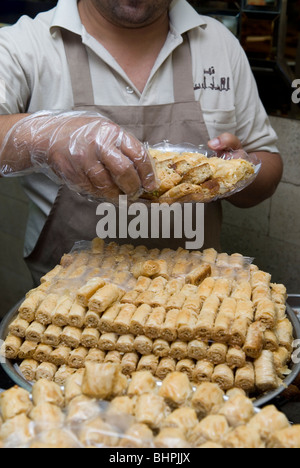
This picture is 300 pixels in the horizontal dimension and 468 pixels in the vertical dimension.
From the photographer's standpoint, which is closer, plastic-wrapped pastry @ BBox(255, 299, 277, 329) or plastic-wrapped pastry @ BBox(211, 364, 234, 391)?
plastic-wrapped pastry @ BBox(211, 364, 234, 391)

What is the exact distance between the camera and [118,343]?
58.2 inches

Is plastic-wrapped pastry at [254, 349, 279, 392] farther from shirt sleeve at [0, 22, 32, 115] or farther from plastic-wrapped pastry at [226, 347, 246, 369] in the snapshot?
shirt sleeve at [0, 22, 32, 115]

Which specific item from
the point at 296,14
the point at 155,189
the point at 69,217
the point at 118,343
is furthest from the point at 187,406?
the point at 296,14

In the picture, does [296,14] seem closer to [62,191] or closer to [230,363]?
[62,191]

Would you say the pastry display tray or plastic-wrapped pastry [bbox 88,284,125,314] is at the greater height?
plastic-wrapped pastry [bbox 88,284,125,314]

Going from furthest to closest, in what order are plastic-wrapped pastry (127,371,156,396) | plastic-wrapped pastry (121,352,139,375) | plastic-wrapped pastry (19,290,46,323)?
plastic-wrapped pastry (19,290,46,323) < plastic-wrapped pastry (121,352,139,375) < plastic-wrapped pastry (127,371,156,396)

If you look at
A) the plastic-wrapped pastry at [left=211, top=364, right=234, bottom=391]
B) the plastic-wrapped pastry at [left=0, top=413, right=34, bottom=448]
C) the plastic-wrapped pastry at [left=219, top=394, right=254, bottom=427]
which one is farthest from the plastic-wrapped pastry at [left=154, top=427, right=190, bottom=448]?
the plastic-wrapped pastry at [left=211, top=364, right=234, bottom=391]

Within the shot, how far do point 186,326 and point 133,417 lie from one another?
0.37m

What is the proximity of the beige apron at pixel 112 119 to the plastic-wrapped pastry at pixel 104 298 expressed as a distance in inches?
23.9

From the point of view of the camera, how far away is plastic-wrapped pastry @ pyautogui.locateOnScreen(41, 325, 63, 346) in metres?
1.51

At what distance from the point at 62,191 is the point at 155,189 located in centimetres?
57

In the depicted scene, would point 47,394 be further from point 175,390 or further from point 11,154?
point 11,154

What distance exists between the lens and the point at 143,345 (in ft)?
4.80

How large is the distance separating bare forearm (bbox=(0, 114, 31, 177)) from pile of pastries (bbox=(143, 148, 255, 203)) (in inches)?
16.9
